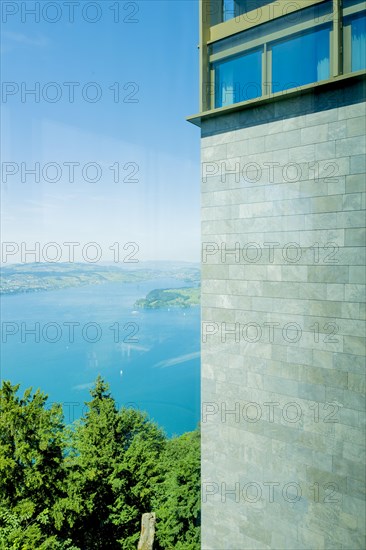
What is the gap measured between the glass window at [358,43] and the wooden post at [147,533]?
3909 millimetres

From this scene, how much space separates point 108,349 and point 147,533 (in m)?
4.11

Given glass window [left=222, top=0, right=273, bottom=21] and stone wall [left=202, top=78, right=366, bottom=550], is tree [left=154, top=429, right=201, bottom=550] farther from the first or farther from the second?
glass window [left=222, top=0, right=273, bottom=21]

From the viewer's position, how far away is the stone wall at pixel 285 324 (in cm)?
179

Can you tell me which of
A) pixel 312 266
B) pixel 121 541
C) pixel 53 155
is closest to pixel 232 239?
pixel 312 266

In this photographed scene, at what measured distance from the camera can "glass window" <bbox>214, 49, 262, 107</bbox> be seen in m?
2.01

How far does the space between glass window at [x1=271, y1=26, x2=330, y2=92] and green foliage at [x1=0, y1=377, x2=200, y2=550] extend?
9.81 feet

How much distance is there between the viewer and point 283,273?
6.51ft

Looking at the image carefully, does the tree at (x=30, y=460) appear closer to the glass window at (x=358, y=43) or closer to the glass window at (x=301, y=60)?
the glass window at (x=301, y=60)

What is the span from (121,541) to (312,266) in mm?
3651

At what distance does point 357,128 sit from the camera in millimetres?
1723

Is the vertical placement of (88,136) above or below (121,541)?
above

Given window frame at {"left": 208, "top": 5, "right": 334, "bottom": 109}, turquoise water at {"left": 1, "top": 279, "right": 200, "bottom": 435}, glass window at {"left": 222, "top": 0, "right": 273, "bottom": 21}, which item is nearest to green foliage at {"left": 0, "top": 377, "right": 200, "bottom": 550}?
turquoise water at {"left": 1, "top": 279, "right": 200, "bottom": 435}

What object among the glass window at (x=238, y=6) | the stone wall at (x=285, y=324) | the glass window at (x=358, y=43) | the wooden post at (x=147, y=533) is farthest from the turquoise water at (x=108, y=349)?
the glass window at (x=238, y=6)

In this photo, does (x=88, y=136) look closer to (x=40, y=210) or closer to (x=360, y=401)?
(x=40, y=210)
